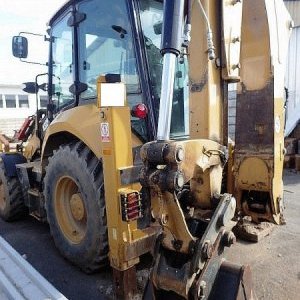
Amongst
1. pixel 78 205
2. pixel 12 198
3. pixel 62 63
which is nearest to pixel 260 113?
pixel 78 205

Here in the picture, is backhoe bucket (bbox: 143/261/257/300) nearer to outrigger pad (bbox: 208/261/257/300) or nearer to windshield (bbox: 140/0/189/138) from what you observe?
outrigger pad (bbox: 208/261/257/300)

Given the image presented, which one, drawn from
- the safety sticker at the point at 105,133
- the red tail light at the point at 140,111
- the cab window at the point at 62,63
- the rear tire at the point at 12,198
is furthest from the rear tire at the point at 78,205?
the rear tire at the point at 12,198

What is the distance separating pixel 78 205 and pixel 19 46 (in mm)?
2238

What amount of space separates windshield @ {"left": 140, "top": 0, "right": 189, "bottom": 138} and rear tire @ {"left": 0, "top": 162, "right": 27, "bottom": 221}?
101 inches

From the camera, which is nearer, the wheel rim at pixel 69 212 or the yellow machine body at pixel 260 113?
the yellow machine body at pixel 260 113

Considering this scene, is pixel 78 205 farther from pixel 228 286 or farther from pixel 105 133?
pixel 228 286

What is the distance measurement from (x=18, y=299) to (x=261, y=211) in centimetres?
172

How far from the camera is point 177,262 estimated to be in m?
1.78

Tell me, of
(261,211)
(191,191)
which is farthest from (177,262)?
(261,211)

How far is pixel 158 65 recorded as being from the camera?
9.07 feet

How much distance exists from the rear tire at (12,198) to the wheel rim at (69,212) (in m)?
1.42

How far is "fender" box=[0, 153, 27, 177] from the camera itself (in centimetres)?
441

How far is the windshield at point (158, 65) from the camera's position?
2.71 meters

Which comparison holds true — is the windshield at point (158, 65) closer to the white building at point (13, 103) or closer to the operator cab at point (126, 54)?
the operator cab at point (126, 54)
